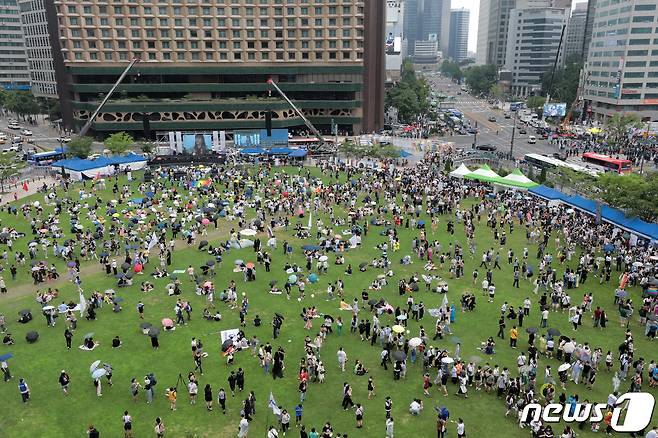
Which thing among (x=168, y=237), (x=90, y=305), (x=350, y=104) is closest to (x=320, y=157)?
(x=350, y=104)

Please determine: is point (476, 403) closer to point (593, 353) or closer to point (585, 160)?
point (593, 353)

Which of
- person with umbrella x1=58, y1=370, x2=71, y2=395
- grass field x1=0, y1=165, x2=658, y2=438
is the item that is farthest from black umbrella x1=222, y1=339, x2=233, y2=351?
person with umbrella x1=58, y1=370, x2=71, y2=395

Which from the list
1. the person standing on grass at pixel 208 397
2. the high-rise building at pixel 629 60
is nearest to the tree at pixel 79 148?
the person standing on grass at pixel 208 397

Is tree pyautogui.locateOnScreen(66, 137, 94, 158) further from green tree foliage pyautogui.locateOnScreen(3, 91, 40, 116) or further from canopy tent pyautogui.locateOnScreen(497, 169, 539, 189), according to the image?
green tree foliage pyautogui.locateOnScreen(3, 91, 40, 116)

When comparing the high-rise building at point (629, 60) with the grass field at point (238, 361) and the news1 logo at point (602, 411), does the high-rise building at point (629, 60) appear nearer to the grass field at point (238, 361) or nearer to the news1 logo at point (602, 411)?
the grass field at point (238, 361)

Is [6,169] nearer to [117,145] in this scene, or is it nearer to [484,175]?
[117,145]

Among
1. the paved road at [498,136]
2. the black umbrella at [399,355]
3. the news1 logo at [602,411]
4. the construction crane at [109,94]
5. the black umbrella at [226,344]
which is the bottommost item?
the paved road at [498,136]
